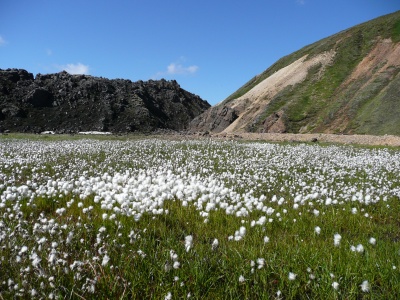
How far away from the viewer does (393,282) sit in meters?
3.62

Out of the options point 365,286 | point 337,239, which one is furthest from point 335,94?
point 365,286

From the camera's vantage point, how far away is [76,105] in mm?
109938

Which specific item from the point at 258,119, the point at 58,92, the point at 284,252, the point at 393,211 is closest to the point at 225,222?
the point at 284,252

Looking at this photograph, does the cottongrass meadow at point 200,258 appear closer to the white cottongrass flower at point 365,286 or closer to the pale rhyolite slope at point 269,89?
the white cottongrass flower at point 365,286

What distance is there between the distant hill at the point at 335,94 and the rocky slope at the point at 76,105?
3233 cm

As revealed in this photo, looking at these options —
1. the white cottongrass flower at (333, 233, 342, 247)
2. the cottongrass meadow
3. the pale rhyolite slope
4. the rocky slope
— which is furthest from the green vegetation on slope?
the rocky slope

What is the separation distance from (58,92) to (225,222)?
120340 millimetres

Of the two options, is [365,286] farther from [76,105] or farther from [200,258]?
[76,105]

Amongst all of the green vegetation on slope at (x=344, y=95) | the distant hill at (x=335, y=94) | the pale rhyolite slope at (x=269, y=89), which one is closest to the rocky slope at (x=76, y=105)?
the distant hill at (x=335, y=94)

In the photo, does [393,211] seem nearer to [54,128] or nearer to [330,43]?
[330,43]

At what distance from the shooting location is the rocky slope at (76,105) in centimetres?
9825

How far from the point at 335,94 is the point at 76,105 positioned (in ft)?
279

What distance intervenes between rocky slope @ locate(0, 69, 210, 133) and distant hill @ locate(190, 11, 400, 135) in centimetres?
3233

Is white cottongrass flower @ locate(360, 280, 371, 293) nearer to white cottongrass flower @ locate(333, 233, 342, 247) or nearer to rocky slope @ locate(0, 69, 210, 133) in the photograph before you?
white cottongrass flower @ locate(333, 233, 342, 247)
